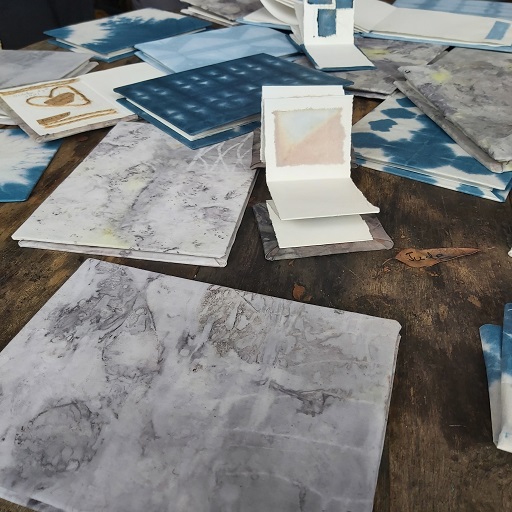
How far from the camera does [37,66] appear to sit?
123 cm

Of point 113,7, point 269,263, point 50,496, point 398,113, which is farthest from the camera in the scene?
point 113,7

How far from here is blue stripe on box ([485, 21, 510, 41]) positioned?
1353 millimetres

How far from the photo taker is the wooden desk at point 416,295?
19.2 inches

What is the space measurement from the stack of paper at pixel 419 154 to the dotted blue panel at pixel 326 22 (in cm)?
35

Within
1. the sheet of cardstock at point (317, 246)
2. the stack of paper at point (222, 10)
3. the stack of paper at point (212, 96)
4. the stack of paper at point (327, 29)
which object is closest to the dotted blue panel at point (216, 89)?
the stack of paper at point (212, 96)

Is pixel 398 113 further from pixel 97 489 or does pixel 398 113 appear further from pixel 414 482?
pixel 97 489

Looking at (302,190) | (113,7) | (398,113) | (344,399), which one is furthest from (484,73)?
(113,7)

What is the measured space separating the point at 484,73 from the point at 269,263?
72cm

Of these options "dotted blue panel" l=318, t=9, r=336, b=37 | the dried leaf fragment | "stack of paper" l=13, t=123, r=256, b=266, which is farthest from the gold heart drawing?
the dried leaf fragment

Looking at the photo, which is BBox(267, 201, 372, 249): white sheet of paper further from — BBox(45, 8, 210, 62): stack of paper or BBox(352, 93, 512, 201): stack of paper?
BBox(45, 8, 210, 62): stack of paper

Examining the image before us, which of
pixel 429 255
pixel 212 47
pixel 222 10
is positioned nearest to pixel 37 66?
pixel 212 47

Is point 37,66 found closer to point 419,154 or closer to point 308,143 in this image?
point 308,143

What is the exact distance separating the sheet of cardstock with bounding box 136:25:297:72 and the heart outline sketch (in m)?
0.21

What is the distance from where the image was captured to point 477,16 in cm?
150
